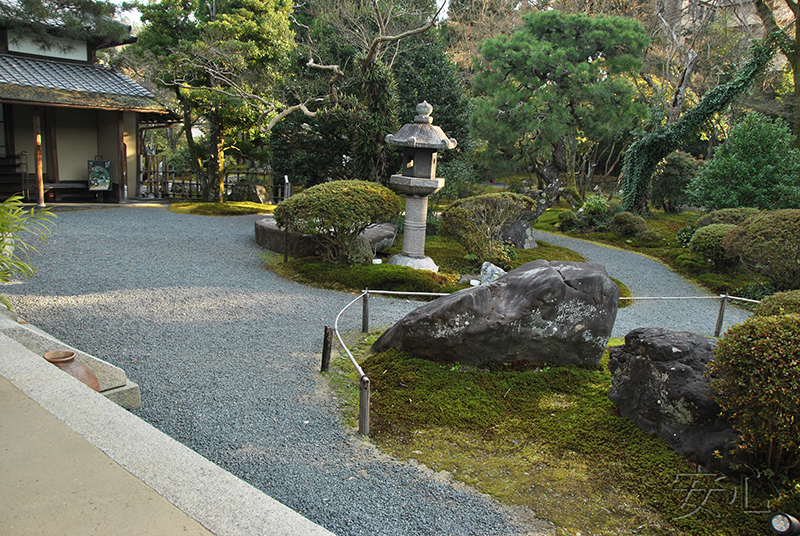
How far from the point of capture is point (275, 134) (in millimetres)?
17375

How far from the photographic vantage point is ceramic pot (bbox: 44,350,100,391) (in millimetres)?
4309

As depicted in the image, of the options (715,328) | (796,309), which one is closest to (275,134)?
(715,328)

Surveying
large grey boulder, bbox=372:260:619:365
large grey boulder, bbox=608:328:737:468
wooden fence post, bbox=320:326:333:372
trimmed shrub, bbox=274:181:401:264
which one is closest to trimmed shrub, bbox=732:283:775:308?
large grey boulder, bbox=372:260:619:365

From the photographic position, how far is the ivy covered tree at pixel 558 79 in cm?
1684

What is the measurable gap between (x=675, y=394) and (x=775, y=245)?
6717mm

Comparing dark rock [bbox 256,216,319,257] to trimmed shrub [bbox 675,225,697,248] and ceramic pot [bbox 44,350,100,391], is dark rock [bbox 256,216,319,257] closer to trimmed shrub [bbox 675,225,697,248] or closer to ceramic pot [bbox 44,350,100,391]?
ceramic pot [bbox 44,350,100,391]

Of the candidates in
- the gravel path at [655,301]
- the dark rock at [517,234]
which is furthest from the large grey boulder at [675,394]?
the dark rock at [517,234]

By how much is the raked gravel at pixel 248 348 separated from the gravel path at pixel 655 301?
5 centimetres

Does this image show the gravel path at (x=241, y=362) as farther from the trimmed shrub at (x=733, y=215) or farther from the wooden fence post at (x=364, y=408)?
the trimmed shrub at (x=733, y=215)

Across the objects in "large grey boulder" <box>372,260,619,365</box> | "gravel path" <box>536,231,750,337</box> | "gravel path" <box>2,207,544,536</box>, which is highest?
"large grey boulder" <box>372,260,619,365</box>

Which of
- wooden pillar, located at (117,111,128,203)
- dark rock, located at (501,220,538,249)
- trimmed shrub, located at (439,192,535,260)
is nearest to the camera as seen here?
trimmed shrub, located at (439,192,535,260)

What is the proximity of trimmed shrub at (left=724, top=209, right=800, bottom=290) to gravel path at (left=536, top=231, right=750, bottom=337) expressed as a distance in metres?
0.85

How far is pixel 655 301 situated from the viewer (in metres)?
9.70

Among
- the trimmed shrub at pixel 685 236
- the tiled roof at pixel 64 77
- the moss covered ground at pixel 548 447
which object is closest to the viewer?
the moss covered ground at pixel 548 447
